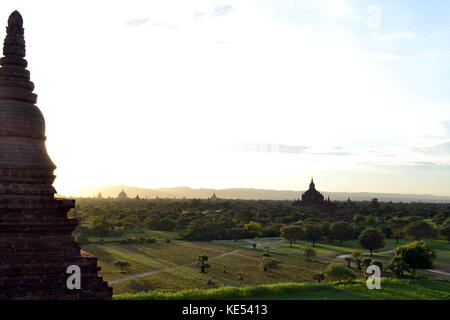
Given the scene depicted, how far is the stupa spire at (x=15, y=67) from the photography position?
13.5m

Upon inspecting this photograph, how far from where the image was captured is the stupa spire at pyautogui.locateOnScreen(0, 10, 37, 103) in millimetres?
13523

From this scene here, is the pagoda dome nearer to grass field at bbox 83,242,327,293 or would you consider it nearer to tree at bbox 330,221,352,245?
grass field at bbox 83,242,327,293

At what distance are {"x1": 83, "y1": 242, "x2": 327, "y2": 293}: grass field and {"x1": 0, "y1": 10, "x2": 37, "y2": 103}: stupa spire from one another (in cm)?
2311

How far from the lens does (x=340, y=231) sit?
219ft

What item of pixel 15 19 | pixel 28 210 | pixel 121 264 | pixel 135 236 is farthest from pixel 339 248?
pixel 15 19

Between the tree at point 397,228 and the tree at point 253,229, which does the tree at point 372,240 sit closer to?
the tree at point 397,228

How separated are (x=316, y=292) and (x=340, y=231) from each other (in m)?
43.9

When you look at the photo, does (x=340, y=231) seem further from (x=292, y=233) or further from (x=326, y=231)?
(x=292, y=233)

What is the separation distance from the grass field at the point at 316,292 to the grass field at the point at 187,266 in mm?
12010

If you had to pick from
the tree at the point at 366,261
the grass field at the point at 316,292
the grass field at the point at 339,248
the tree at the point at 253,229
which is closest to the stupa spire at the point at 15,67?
the grass field at the point at 316,292

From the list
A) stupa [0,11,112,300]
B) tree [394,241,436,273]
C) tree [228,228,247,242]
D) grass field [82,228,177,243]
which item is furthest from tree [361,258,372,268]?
stupa [0,11,112,300]
